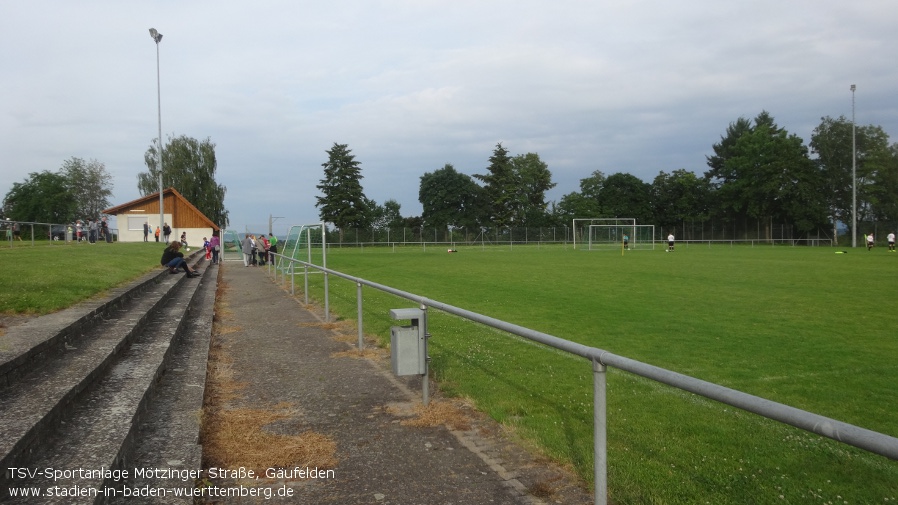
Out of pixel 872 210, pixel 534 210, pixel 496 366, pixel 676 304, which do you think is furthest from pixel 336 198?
pixel 496 366

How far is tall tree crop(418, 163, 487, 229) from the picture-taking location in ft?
311

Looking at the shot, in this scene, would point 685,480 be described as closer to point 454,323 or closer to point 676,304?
point 454,323

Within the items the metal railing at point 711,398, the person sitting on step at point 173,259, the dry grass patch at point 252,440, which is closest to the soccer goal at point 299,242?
the person sitting on step at point 173,259

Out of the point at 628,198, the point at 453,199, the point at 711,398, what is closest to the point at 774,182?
the point at 628,198

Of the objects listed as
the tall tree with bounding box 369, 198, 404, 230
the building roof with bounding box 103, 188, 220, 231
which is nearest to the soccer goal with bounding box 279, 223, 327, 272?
the building roof with bounding box 103, 188, 220, 231

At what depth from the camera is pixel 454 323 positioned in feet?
33.0

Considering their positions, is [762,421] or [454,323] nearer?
[762,421]

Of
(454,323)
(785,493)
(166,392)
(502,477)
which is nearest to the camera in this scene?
(785,493)

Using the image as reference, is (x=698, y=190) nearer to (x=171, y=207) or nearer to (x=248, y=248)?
(x=171, y=207)

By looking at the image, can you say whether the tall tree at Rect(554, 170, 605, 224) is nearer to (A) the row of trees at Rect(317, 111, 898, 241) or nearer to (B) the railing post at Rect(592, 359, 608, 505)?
(A) the row of trees at Rect(317, 111, 898, 241)

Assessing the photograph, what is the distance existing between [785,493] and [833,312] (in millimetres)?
9955

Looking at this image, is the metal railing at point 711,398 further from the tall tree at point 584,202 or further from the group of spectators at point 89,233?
the tall tree at point 584,202

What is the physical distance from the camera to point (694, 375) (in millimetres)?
6855

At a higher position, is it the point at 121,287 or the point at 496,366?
the point at 121,287
